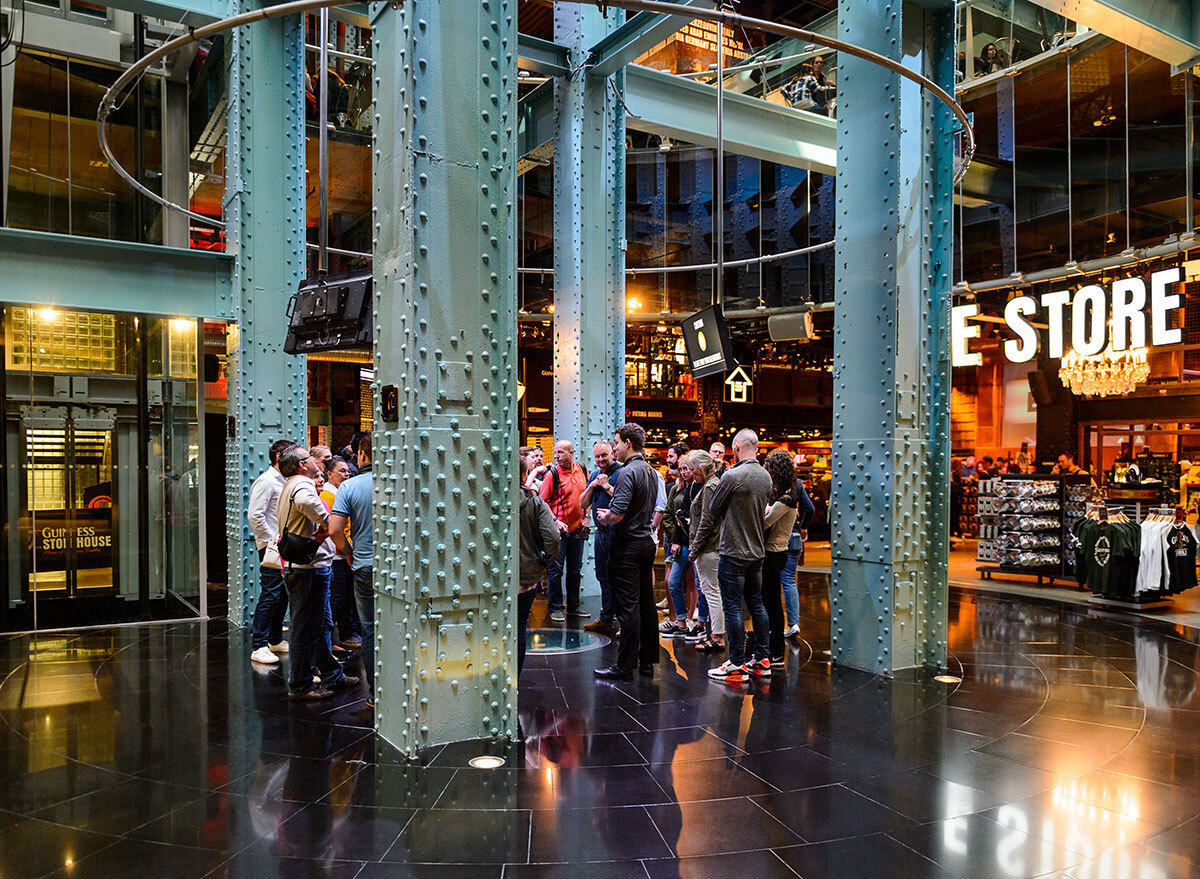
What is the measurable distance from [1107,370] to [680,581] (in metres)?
9.20

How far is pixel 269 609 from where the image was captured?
23.8 ft

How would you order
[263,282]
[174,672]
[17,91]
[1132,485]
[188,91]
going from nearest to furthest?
[174,672]
[263,282]
[17,91]
[188,91]
[1132,485]

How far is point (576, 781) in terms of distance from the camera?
4477 millimetres

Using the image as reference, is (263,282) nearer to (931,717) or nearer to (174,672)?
(174,672)

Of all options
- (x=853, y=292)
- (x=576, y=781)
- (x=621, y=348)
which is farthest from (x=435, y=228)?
(x=621, y=348)

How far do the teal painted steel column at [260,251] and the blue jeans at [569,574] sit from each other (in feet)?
10.2

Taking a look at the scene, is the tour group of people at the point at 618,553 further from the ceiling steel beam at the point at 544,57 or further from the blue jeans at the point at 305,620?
the ceiling steel beam at the point at 544,57

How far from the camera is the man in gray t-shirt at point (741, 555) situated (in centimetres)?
649

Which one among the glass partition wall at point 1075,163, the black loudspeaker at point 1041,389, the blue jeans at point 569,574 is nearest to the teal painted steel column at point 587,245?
the blue jeans at point 569,574

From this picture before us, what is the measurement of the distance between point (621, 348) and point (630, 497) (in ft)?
13.8

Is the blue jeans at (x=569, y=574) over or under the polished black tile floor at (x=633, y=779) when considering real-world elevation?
over

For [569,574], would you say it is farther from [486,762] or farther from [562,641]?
[486,762]

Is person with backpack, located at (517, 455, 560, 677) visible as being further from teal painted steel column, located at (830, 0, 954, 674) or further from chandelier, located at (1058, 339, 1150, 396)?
chandelier, located at (1058, 339, 1150, 396)

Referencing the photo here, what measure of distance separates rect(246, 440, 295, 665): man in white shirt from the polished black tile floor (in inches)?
10.9
